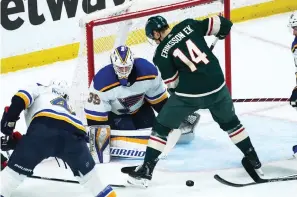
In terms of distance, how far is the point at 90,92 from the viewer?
589 cm

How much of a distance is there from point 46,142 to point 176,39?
98 cm

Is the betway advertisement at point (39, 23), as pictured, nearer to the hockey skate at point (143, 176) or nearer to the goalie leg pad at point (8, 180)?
the hockey skate at point (143, 176)

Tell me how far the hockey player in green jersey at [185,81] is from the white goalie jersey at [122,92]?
1.26 ft

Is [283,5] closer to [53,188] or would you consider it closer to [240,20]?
[240,20]

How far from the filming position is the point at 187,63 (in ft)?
17.4

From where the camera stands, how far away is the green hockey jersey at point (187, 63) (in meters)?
5.30

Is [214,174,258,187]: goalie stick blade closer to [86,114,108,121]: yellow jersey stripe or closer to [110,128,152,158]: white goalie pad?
[110,128,152,158]: white goalie pad

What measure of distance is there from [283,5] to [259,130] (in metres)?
3.06

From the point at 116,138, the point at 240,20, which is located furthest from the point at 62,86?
the point at 240,20

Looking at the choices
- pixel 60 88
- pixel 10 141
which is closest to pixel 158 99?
pixel 60 88

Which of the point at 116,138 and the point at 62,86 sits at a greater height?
the point at 62,86

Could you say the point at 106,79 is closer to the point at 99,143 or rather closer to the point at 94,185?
the point at 99,143

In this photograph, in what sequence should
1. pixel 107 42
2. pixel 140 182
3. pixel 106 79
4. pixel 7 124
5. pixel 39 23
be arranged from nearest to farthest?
pixel 7 124
pixel 140 182
pixel 106 79
pixel 107 42
pixel 39 23

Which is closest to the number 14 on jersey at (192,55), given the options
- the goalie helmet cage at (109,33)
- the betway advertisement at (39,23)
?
the goalie helmet cage at (109,33)
